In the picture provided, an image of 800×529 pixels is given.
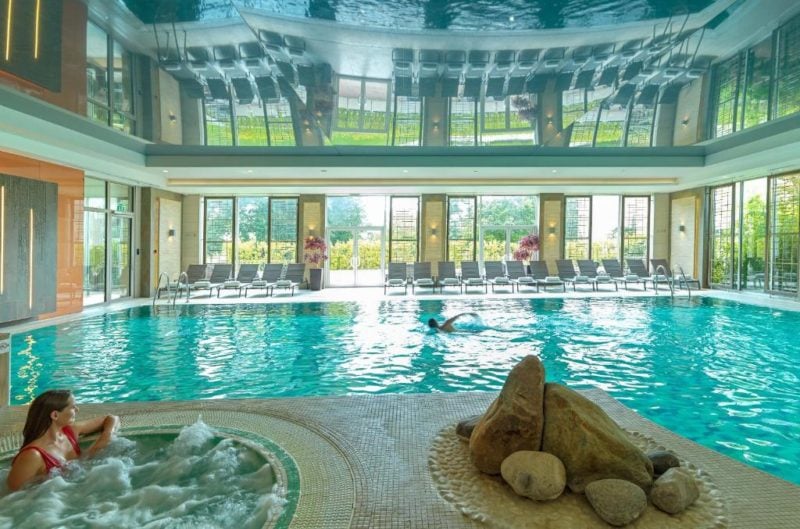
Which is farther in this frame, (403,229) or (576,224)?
(576,224)

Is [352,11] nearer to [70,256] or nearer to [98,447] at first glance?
[98,447]

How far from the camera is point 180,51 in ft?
24.3

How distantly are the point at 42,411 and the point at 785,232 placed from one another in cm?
1480

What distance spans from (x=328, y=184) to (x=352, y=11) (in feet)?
25.5

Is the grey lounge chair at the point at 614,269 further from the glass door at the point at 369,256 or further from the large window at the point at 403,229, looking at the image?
the glass door at the point at 369,256

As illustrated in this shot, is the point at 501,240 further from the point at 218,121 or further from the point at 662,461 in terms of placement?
the point at 662,461

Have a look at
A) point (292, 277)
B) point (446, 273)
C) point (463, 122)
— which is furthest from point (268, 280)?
point (463, 122)

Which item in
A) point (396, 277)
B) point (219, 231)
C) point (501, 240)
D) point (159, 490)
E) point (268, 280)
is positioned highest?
point (219, 231)

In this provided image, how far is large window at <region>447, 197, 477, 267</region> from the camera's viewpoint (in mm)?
16297

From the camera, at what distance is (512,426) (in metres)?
2.70

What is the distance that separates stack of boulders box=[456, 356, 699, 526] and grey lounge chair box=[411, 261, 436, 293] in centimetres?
1116

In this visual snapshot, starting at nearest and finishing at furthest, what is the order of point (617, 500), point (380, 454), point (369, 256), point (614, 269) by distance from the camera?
point (617, 500) < point (380, 454) < point (614, 269) < point (369, 256)

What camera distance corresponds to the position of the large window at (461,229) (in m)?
16.3

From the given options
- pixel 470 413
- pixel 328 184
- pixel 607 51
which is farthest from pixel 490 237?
pixel 470 413
